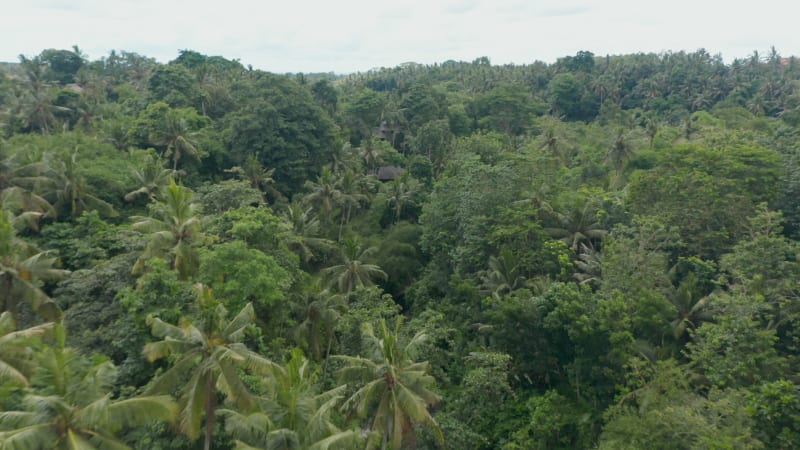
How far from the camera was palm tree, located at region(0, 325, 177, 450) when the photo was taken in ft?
31.4

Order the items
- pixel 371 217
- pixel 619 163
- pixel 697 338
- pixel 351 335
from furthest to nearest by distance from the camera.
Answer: pixel 619 163
pixel 371 217
pixel 351 335
pixel 697 338

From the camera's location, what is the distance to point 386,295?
883 inches

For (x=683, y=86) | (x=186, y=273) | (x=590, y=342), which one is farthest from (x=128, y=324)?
(x=683, y=86)

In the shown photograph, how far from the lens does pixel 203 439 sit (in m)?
13.9

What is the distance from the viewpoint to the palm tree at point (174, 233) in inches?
723

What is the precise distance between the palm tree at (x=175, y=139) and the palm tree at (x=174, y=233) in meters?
16.8

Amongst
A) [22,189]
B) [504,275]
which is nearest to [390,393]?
[504,275]

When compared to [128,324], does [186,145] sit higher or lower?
higher

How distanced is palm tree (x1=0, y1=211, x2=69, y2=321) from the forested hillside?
0.30ft

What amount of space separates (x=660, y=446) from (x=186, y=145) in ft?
103

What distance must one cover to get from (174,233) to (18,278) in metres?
4.99

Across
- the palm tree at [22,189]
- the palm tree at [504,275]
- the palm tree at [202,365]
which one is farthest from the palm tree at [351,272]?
the palm tree at [202,365]

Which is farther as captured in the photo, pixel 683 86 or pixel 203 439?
pixel 683 86

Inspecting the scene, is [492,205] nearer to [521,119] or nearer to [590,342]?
[590,342]
